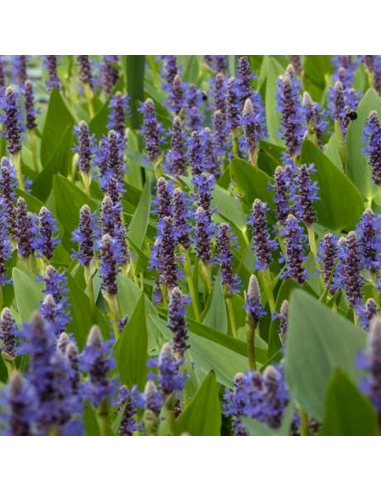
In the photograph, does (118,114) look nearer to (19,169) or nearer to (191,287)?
(19,169)

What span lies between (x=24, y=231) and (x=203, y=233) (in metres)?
0.85

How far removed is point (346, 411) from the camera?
7.45 feet

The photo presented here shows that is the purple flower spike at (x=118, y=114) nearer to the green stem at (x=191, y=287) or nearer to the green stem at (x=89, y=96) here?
the green stem at (x=89, y=96)

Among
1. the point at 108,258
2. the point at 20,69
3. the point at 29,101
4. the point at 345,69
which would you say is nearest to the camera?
the point at 108,258

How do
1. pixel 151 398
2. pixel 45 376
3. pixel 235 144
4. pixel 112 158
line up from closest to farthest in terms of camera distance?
pixel 45 376 < pixel 151 398 < pixel 112 158 < pixel 235 144

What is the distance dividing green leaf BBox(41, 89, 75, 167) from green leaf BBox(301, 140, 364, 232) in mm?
2202

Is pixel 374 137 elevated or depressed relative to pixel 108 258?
elevated

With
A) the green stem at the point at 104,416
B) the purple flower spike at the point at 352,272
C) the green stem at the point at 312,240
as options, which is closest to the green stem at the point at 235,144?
the green stem at the point at 312,240

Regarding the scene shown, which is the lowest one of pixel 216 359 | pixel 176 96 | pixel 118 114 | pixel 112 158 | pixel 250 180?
pixel 216 359

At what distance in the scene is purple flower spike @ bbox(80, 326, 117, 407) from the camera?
8.39ft

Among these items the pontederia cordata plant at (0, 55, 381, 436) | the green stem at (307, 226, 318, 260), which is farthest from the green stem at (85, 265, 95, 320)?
the green stem at (307, 226, 318, 260)

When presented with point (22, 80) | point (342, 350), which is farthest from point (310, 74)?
point (342, 350)

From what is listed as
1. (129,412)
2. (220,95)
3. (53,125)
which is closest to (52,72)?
(53,125)

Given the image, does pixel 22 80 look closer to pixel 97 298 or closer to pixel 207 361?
pixel 97 298
